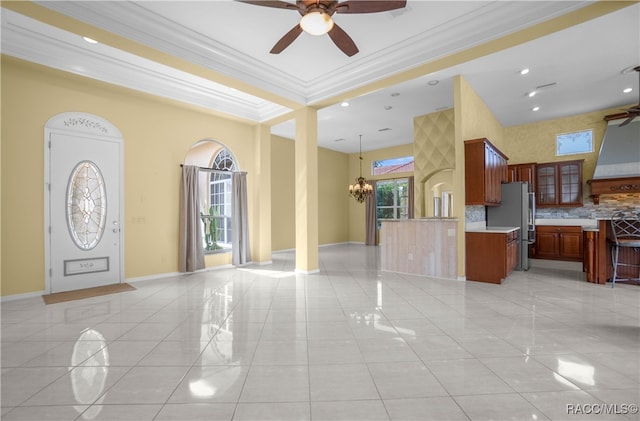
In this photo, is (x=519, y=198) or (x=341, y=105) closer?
(x=519, y=198)

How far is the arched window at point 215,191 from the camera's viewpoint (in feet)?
22.8

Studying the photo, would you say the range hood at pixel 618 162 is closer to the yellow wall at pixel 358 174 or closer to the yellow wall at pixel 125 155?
the yellow wall at pixel 358 174

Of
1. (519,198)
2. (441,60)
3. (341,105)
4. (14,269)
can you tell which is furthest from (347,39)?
(14,269)

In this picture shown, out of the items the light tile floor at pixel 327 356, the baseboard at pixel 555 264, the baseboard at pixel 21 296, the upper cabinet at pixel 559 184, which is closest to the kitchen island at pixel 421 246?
the light tile floor at pixel 327 356

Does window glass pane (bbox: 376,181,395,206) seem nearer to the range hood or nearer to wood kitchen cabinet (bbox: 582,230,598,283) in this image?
the range hood

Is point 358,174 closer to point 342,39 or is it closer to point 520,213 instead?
point 520,213

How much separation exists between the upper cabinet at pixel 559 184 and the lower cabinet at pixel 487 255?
3313 mm

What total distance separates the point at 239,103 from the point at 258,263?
382 centimetres

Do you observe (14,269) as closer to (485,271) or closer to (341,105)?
(341,105)

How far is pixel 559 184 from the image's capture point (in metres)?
7.41

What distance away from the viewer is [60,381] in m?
2.16

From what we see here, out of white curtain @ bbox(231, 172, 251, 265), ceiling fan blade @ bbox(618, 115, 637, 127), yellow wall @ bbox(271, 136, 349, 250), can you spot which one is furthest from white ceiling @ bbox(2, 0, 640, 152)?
yellow wall @ bbox(271, 136, 349, 250)

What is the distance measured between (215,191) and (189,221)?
3.82ft

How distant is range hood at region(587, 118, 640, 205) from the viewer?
6.30m
